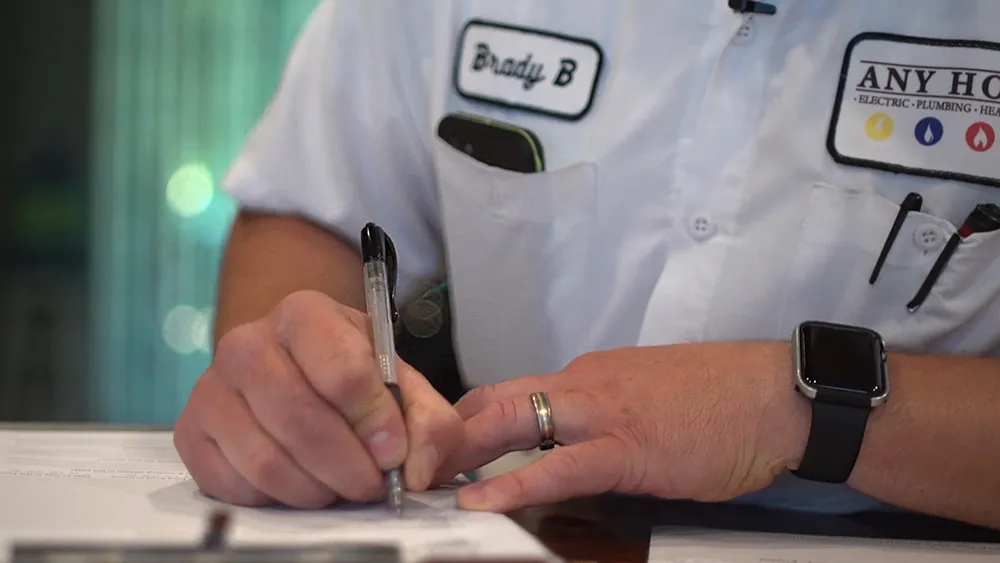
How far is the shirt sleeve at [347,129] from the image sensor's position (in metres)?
1.05

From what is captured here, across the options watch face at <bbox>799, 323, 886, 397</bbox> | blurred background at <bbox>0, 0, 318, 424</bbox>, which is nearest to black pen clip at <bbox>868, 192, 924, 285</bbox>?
watch face at <bbox>799, 323, 886, 397</bbox>

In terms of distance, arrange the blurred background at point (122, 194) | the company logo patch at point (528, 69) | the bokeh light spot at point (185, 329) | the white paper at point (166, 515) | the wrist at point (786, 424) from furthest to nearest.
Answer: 1. the bokeh light spot at point (185, 329)
2. the blurred background at point (122, 194)
3. the company logo patch at point (528, 69)
4. the wrist at point (786, 424)
5. the white paper at point (166, 515)

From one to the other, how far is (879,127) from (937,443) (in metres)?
0.30

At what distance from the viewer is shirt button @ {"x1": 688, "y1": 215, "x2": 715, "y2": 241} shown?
0.94 meters

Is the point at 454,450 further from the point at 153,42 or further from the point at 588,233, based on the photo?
the point at 153,42

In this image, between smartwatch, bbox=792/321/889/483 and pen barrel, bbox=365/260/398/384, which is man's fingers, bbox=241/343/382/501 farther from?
smartwatch, bbox=792/321/889/483

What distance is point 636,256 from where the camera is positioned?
38.2 inches

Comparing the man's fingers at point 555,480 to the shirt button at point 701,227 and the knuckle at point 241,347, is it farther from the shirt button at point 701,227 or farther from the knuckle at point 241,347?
the shirt button at point 701,227

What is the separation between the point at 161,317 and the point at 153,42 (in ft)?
2.88

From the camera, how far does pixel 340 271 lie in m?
1.00

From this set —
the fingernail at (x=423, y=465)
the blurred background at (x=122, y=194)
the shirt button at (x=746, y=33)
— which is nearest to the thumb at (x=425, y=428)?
the fingernail at (x=423, y=465)

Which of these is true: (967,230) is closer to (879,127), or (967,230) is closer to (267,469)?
(879,127)

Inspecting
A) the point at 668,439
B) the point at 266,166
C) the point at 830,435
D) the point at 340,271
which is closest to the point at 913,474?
the point at 830,435

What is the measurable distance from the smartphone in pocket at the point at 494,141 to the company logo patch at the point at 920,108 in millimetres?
282
